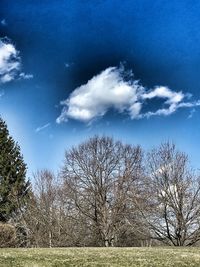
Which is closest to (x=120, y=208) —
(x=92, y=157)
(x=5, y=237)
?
(x=92, y=157)

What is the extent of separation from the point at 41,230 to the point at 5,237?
1566 cm

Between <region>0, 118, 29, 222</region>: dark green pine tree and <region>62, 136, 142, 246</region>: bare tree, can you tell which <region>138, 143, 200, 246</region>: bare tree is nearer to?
<region>62, 136, 142, 246</region>: bare tree

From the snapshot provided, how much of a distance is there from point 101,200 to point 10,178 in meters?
16.0

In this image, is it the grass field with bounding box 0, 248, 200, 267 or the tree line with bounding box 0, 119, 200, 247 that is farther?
the tree line with bounding box 0, 119, 200, 247

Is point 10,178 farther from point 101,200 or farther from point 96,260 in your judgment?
point 96,260

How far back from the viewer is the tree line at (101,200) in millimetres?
40156

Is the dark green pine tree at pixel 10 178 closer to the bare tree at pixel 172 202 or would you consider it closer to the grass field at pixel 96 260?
the bare tree at pixel 172 202

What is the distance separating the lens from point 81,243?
48.4m

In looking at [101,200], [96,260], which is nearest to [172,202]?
[101,200]

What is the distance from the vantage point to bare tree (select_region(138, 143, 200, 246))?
39312mm

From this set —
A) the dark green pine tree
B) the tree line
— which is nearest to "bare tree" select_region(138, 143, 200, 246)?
the tree line

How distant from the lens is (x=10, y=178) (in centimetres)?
5744

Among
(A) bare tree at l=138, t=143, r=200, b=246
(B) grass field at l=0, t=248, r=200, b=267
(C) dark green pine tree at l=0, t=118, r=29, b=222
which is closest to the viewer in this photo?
(B) grass field at l=0, t=248, r=200, b=267

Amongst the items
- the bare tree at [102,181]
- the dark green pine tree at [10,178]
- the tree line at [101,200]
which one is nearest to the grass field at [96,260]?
the tree line at [101,200]
